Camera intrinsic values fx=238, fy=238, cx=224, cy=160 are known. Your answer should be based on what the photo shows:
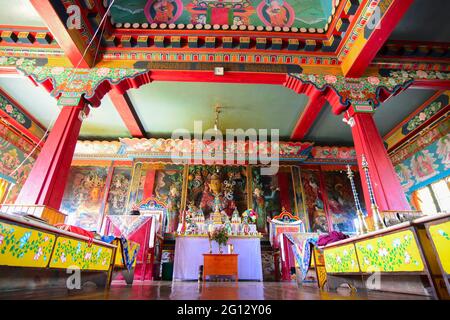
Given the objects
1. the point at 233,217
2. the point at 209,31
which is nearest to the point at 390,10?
the point at 209,31

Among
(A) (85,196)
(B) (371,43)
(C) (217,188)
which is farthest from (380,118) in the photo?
(A) (85,196)

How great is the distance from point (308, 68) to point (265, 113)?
2527mm

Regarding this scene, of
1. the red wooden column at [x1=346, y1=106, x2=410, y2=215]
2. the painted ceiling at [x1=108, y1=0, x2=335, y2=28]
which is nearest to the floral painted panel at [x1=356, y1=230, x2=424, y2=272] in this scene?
the red wooden column at [x1=346, y1=106, x2=410, y2=215]

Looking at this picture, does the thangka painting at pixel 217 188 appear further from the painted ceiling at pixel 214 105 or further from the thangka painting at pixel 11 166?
the thangka painting at pixel 11 166

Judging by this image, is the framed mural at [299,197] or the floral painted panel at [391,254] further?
the framed mural at [299,197]

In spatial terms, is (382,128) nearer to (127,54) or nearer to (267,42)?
(267,42)

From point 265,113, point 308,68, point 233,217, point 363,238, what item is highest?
point 265,113

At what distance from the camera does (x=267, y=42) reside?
5.52m

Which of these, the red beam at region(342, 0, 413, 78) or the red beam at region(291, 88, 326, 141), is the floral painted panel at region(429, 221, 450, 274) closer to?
the red beam at region(342, 0, 413, 78)

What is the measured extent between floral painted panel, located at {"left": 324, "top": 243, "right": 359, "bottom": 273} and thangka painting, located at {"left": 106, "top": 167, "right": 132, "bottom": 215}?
727 cm

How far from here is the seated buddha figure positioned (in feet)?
27.6

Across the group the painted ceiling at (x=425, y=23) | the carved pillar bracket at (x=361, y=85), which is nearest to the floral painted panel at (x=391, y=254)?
the carved pillar bracket at (x=361, y=85)

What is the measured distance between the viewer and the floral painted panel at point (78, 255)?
2.26 meters

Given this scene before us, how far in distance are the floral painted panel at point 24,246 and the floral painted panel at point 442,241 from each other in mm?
3053
